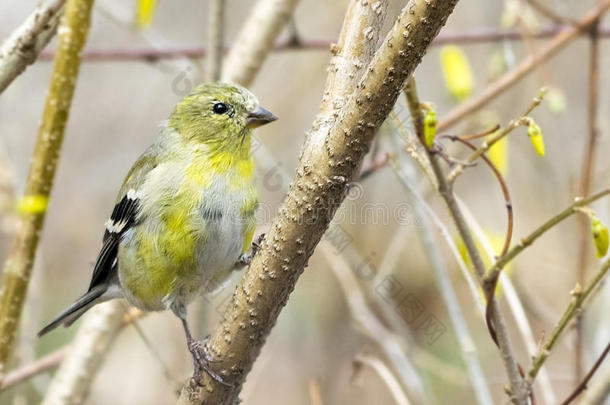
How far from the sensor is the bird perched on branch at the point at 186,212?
9.55 ft

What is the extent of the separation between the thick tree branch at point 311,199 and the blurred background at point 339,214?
1.52 m

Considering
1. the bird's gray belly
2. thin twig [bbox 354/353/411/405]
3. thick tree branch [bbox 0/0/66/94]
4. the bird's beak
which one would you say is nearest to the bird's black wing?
the bird's gray belly

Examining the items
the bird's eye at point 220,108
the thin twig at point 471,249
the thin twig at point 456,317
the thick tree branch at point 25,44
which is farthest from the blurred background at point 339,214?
the thin twig at point 471,249

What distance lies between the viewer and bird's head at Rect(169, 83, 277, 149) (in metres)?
3.16

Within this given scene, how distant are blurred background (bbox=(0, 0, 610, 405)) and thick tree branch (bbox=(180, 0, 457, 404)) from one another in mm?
1522

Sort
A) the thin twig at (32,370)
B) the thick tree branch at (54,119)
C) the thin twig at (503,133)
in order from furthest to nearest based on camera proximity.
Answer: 1. the thin twig at (32,370)
2. the thick tree branch at (54,119)
3. the thin twig at (503,133)

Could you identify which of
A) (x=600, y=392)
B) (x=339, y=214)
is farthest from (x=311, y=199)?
(x=339, y=214)

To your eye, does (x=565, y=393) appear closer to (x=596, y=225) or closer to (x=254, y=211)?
(x=254, y=211)

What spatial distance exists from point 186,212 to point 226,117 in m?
0.52

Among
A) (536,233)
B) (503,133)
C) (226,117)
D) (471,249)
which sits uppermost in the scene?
(226,117)

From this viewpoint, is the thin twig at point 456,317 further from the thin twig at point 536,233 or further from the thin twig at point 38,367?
the thin twig at point 38,367

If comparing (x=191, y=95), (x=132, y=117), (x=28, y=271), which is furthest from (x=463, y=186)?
(x=28, y=271)

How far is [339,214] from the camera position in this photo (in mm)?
3975

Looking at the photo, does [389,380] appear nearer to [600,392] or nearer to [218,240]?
[600,392]
